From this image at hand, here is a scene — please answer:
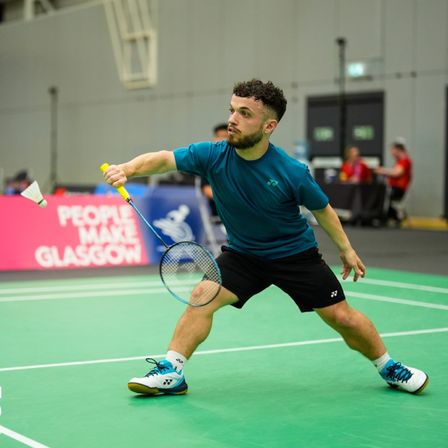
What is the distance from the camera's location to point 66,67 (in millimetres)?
27422

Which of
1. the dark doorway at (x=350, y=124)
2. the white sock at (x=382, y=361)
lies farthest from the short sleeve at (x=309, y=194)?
the dark doorway at (x=350, y=124)

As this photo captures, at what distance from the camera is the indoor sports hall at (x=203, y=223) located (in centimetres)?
408

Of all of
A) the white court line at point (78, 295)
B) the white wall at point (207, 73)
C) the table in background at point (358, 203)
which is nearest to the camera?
the white court line at point (78, 295)

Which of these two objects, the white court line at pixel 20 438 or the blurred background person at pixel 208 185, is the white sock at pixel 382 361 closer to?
the white court line at pixel 20 438

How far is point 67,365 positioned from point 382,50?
14.7m

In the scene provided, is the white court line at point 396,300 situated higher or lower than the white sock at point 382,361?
lower

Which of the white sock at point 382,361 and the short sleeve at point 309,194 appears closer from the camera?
the short sleeve at point 309,194

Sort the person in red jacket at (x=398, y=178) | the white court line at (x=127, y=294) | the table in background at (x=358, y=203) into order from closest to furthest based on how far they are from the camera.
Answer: the white court line at (x=127, y=294) → the person in red jacket at (x=398, y=178) → the table in background at (x=358, y=203)

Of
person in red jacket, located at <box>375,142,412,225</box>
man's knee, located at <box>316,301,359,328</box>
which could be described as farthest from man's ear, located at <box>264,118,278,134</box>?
person in red jacket, located at <box>375,142,412,225</box>

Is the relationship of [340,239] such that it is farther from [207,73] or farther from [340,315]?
[207,73]

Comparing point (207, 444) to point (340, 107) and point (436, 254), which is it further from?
point (340, 107)

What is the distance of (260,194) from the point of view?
13.9 ft

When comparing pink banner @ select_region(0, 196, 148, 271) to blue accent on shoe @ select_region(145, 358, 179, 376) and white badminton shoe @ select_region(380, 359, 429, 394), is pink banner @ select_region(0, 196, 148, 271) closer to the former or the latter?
blue accent on shoe @ select_region(145, 358, 179, 376)

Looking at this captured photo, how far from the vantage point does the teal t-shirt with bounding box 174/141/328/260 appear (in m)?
4.21
